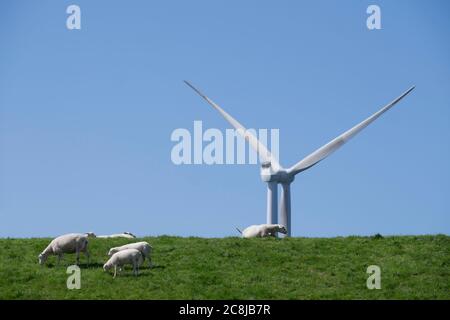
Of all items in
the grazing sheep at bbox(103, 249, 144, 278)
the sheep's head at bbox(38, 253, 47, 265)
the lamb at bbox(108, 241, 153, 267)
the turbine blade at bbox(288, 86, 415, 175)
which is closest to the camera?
the grazing sheep at bbox(103, 249, 144, 278)

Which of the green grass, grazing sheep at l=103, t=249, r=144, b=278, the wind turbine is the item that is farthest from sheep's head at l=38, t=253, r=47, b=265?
the wind turbine

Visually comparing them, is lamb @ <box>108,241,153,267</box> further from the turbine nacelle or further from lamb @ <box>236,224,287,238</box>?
the turbine nacelle

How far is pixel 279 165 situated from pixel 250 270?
29.3 metres

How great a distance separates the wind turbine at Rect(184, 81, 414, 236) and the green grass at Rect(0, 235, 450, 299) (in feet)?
64.8

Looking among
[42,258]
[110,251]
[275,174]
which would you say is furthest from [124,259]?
[275,174]

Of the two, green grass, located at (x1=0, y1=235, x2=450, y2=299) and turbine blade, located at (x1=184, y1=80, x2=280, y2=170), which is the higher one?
turbine blade, located at (x1=184, y1=80, x2=280, y2=170)

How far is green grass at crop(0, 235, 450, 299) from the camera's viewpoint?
112 feet

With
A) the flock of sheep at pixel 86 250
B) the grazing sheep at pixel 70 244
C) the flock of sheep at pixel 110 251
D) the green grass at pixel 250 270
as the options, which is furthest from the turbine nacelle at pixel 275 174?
the grazing sheep at pixel 70 244

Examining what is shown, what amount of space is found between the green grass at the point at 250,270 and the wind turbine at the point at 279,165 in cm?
1974

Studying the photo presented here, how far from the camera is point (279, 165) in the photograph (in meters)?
65.8
